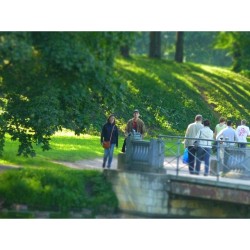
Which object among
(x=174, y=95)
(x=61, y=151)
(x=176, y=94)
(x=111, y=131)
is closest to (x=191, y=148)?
(x=111, y=131)

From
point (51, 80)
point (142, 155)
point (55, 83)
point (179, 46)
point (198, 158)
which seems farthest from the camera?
point (179, 46)

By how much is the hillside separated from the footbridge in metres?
13.9

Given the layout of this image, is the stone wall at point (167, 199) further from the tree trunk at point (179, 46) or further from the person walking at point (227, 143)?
the tree trunk at point (179, 46)

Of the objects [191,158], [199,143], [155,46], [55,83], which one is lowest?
[191,158]

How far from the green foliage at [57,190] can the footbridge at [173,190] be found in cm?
43

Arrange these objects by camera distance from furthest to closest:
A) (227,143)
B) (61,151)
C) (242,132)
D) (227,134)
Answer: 1. (61,151)
2. (242,132)
3. (227,134)
4. (227,143)

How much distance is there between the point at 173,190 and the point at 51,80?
15.7 feet

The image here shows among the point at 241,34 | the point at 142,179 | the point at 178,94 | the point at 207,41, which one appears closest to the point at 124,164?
the point at 142,179

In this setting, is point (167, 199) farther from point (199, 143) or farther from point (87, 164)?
point (87, 164)

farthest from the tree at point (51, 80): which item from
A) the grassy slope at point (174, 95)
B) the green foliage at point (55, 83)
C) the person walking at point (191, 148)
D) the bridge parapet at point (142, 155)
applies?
the grassy slope at point (174, 95)

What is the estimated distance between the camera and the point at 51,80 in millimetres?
28094

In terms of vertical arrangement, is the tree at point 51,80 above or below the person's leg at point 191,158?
above

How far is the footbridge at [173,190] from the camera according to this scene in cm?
2722

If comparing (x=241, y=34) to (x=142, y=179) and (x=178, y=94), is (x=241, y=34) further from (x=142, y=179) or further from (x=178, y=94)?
(x=142, y=179)
